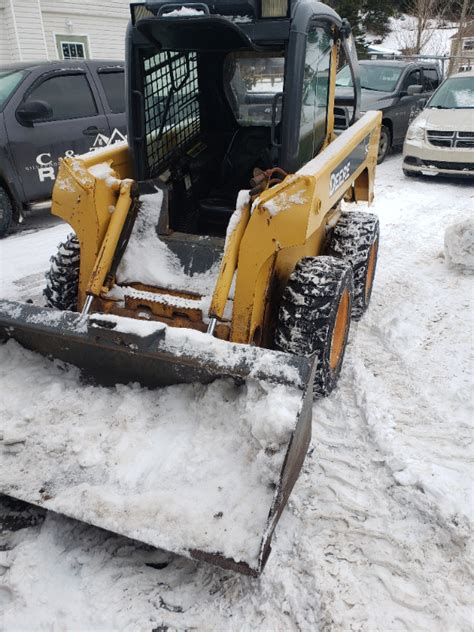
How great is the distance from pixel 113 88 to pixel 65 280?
470 centimetres

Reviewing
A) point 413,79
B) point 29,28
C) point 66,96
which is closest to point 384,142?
point 413,79

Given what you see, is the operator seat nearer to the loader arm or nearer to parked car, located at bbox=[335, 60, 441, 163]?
the loader arm

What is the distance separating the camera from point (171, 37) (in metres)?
3.02

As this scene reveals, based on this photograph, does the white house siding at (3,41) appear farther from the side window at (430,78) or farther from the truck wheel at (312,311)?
the truck wheel at (312,311)

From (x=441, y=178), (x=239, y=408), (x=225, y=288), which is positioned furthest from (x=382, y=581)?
(x=441, y=178)

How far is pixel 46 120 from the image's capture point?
6.42m

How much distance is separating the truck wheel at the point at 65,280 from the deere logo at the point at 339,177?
175 centimetres

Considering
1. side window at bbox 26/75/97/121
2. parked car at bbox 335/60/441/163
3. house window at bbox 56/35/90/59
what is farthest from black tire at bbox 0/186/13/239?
house window at bbox 56/35/90/59

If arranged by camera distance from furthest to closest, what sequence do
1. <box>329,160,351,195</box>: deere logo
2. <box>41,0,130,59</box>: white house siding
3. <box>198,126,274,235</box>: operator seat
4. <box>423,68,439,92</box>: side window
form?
Answer: <box>41,0,130,59</box>: white house siding < <box>423,68,439,92</box>: side window < <box>198,126,274,235</box>: operator seat < <box>329,160,351,195</box>: deere logo

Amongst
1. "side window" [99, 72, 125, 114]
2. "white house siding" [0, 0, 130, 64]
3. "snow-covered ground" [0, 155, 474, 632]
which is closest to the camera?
"snow-covered ground" [0, 155, 474, 632]

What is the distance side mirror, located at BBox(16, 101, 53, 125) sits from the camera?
5.93 metres

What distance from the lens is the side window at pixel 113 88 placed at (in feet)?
23.3

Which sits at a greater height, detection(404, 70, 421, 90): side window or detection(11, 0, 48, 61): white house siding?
detection(11, 0, 48, 61): white house siding

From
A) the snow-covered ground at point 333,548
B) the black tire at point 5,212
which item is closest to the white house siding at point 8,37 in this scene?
the black tire at point 5,212
